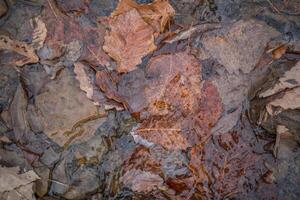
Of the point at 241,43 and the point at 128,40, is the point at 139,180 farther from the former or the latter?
the point at 241,43

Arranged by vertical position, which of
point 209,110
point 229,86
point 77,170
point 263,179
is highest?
point 229,86

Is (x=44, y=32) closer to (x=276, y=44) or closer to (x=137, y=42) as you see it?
(x=137, y=42)

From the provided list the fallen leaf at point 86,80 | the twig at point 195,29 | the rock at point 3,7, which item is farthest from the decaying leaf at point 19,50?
the twig at point 195,29

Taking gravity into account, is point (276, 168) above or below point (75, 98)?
below

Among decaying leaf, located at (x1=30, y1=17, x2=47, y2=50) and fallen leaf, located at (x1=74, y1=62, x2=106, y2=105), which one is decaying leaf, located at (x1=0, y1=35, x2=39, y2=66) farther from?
fallen leaf, located at (x1=74, y1=62, x2=106, y2=105)

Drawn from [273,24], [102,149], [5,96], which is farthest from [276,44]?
[5,96]

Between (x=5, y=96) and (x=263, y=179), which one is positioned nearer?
(x=5, y=96)
